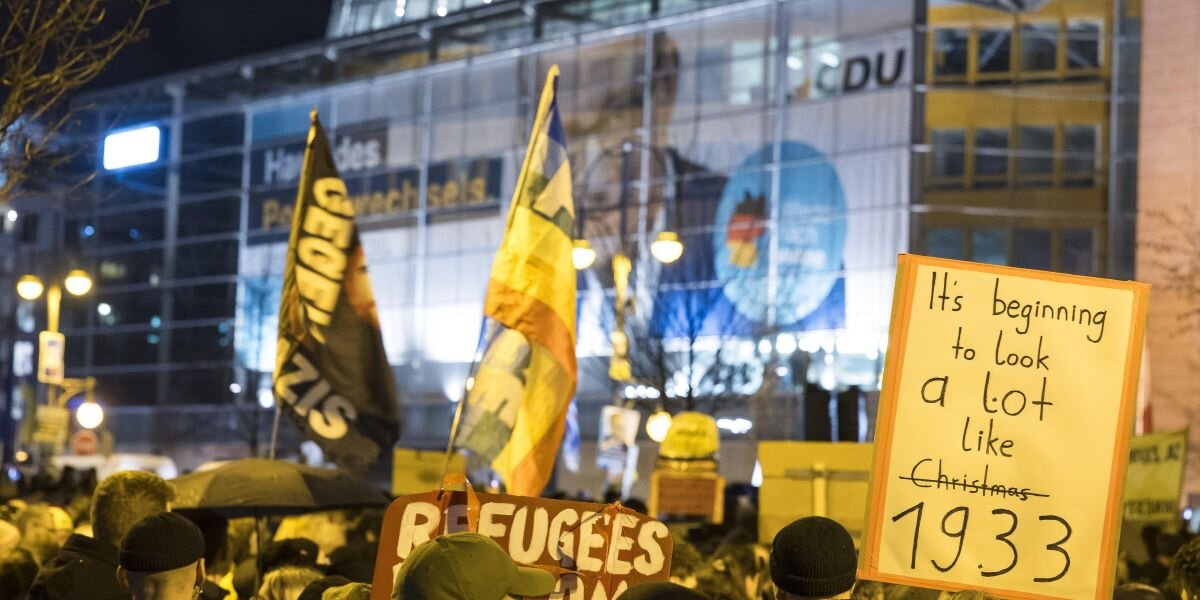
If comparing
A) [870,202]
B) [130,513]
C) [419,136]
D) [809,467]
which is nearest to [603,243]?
[870,202]

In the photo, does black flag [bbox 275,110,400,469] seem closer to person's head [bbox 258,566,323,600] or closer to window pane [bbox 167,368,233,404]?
person's head [bbox 258,566,323,600]

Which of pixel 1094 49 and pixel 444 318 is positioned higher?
pixel 1094 49

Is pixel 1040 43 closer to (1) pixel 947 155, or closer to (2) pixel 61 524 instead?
(1) pixel 947 155

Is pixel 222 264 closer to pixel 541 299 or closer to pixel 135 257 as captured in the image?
pixel 135 257

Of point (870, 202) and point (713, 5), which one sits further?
point (713, 5)

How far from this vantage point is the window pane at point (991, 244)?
3878cm

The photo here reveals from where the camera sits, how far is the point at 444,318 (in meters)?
48.2

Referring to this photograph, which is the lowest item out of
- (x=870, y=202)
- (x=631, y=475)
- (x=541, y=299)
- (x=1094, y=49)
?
(x=631, y=475)

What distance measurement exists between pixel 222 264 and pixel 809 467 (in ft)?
147

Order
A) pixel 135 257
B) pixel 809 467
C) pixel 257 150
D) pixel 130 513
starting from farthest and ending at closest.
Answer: pixel 135 257
pixel 257 150
pixel 809 467
pixel 130 513

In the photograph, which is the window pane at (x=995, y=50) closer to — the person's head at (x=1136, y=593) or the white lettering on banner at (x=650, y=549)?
the person's head at (x=1136, y=593)

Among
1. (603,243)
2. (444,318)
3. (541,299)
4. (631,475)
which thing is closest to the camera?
(541,299)

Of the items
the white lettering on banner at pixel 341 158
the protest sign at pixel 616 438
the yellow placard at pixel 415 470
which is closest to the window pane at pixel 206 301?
the white lettering on banner at pixel 341 158

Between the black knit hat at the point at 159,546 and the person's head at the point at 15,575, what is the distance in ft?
8.42
